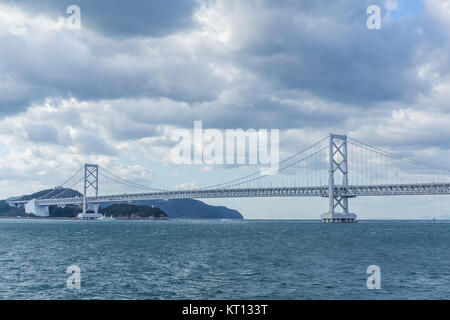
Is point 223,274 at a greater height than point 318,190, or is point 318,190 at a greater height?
point 318,190

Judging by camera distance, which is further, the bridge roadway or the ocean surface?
the bridge roadway

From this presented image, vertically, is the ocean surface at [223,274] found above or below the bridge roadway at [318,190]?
below

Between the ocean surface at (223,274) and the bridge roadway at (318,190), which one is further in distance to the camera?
the bridge roadway at (318,190)

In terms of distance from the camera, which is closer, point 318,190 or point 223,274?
point 223,274

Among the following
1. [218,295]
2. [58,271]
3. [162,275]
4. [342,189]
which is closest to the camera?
[218,295]

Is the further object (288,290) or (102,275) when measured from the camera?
(102,275)

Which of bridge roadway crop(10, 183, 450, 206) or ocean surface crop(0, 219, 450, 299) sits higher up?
bridge roadway crop(10, 183, 450, 206)

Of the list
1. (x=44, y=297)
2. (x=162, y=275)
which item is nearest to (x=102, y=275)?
(x=162, y=275)
